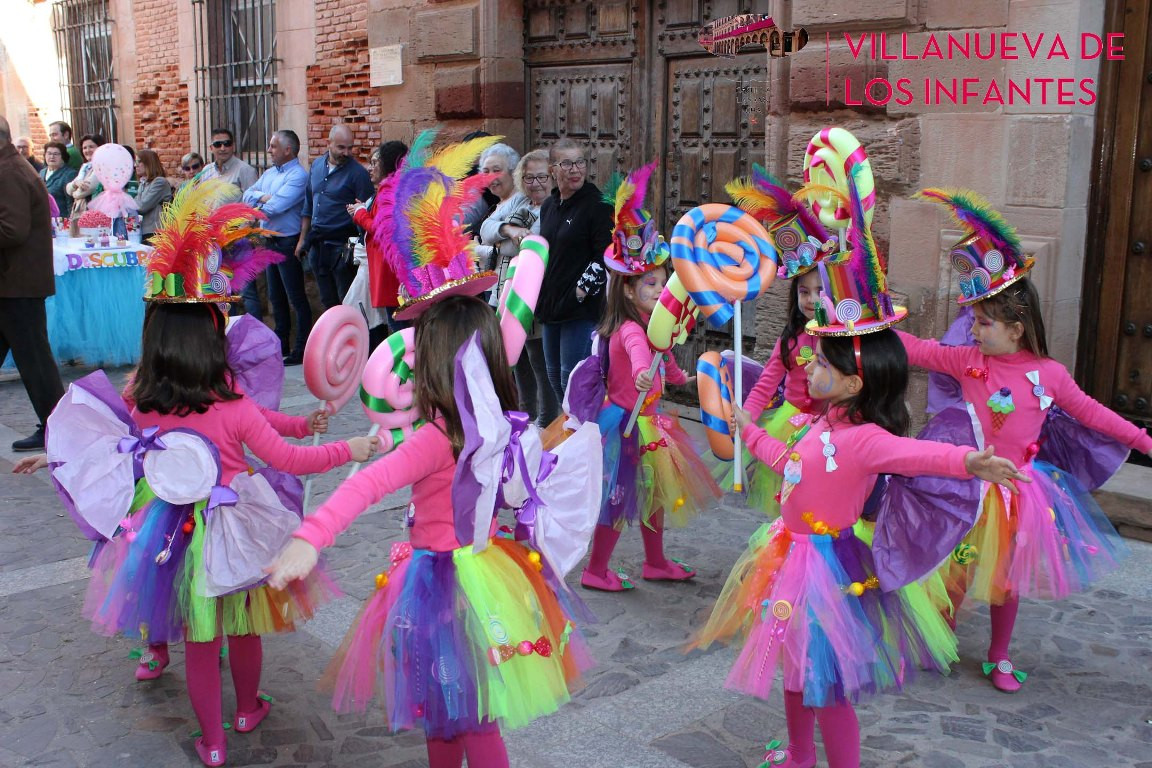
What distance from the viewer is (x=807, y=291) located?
4.26m

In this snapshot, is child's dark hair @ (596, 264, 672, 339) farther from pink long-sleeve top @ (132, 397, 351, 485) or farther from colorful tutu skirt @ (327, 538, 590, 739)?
colorful tutu skirt @ (327, 538, 590, 739)

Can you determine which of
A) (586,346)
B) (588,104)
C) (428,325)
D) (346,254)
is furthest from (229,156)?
(428,325)

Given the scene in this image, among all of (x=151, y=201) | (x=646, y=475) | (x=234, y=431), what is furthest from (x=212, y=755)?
(x=151, y=201)

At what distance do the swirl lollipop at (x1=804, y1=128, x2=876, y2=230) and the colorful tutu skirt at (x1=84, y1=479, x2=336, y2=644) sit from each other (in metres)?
2.12

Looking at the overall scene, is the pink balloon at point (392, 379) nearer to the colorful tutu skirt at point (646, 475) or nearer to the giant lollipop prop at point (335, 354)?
the giant lollipop prop at point (335, 354)

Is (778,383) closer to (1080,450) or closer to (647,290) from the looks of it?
(647,290)

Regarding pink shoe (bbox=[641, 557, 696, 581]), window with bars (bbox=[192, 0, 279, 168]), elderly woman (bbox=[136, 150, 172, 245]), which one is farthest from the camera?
window with bars (bbox=[192, 0, 279, 168])

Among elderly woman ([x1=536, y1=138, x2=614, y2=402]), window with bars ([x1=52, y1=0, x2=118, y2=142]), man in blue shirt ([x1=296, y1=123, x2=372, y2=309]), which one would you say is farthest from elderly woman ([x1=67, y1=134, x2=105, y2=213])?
elderly woman ([x1=536, y1=138, x2=614, y2=402])

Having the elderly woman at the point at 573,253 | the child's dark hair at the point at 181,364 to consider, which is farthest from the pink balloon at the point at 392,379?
the elderly woman at the point at 573,253

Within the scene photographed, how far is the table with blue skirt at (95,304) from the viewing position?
912cm

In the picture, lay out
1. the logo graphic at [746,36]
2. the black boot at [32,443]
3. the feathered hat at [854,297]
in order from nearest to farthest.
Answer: the feathered hat at [854,297] < the logo graphic at [746,36] < the black boot at [32,443]

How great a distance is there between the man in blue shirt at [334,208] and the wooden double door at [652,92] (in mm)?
1649

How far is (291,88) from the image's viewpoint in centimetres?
1107

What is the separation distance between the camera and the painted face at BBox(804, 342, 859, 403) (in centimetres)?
298
